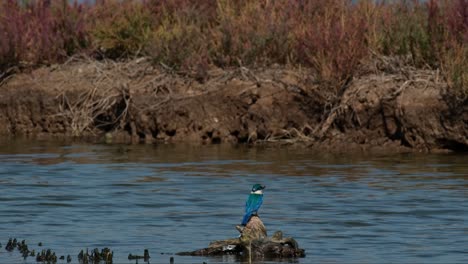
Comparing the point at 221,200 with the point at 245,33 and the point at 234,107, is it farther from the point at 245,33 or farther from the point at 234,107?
the point at 245,33

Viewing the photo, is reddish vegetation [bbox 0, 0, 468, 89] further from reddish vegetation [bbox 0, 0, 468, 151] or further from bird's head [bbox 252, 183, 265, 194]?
bird's head [bbox 252, 183, 265, 194]

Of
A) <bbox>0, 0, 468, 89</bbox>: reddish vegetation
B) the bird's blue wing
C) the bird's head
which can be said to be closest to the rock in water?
the bird's blue wing

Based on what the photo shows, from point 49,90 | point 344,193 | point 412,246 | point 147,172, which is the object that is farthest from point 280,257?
point 49,90

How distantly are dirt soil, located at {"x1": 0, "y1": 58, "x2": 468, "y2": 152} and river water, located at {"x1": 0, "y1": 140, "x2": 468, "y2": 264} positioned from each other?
479 millimetres

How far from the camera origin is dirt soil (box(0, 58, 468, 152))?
1823 cm

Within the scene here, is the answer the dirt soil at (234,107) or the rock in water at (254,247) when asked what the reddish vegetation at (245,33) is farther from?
the rock in water at (254,247)

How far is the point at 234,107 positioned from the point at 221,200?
17.8ft

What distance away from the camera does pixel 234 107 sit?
1986cm

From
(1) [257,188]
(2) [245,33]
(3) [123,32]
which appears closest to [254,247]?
(1) [257,188]

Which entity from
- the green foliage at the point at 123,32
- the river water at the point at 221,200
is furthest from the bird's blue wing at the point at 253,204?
the green foliage at the point at 123,32

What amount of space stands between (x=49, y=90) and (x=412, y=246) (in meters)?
11.5

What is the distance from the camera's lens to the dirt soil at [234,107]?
18.2 metres

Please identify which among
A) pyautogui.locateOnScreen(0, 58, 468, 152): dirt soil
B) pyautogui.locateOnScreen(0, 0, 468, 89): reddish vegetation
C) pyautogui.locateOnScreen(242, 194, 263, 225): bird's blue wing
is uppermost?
pyautogui.locateOnScreen(0, 0, 468, 89): reddish vegetation

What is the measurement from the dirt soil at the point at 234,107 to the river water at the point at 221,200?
1.57 ft
